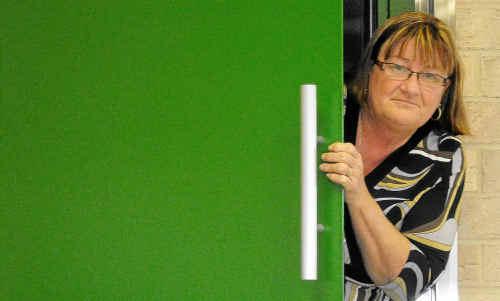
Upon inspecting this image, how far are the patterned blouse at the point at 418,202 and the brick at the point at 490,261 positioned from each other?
0.23 metres

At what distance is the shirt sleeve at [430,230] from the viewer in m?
1.64

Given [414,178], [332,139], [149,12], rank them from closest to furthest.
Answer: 1. [332,139]
2. [149,12]
3. [414,178]

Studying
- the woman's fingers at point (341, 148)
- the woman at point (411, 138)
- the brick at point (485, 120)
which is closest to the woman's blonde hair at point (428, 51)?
the woman at point (411, 138)

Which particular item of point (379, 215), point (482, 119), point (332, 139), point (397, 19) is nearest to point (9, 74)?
point (332, 139)

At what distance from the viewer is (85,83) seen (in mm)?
1452

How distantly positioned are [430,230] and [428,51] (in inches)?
15.1

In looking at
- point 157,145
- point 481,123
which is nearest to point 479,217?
point 481,123

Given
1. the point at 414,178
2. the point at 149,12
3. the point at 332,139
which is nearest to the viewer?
the point at 332,139

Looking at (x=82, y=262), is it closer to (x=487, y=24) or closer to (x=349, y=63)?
(x=349, y=63)

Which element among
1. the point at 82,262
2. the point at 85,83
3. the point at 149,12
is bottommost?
the point at 82,262

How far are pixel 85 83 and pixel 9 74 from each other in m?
Answer: 0.14

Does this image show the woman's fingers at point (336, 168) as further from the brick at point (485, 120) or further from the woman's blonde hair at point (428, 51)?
the brick at point (485, 120)

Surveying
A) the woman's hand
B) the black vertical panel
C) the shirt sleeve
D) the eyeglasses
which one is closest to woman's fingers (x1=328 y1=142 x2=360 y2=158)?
the woman's hand

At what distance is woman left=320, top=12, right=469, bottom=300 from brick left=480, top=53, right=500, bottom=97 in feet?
0.50
